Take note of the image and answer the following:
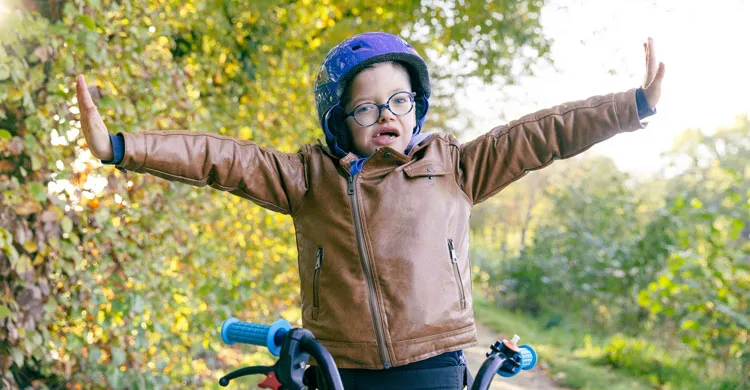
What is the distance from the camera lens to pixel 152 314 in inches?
159

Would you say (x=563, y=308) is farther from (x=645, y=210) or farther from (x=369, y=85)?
(x=369, y=85)

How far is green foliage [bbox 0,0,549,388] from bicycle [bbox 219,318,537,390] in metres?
1.61

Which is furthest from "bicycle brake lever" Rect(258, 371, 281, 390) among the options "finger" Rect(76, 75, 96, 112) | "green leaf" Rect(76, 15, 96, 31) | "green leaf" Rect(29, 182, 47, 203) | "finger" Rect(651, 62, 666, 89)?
"green leaf" Rect(76, 15, 96, 31)

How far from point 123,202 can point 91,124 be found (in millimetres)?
2212

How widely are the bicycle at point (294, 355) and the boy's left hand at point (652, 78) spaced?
0.88 meters

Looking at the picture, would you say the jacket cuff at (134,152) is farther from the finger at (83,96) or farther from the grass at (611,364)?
the grass at (611,364)

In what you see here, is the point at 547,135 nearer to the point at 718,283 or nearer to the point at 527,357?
the point at 527,357

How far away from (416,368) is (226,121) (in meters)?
3.96

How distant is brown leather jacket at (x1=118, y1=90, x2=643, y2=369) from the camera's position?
2.17 meters

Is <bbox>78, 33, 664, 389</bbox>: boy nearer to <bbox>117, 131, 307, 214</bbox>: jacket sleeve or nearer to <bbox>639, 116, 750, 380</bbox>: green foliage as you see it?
<bbox>117, 131, 307, 214</bbox>: jacket sleeve

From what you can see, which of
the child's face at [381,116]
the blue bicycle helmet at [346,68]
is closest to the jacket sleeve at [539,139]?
the child's face at [381,116]

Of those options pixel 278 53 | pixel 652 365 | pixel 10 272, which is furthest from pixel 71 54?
pixel 652 365

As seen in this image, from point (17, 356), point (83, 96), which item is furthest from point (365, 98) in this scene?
point (17, 356)

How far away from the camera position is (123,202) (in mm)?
3986
